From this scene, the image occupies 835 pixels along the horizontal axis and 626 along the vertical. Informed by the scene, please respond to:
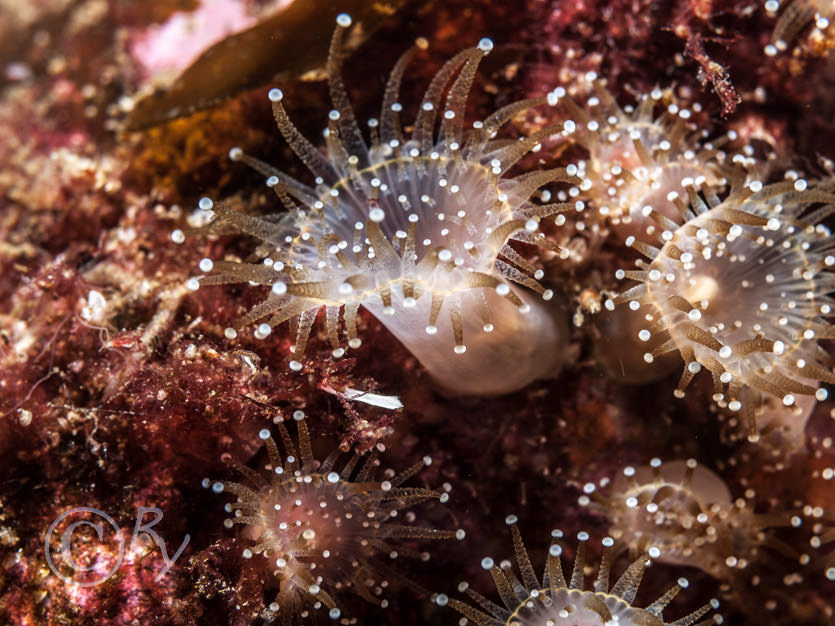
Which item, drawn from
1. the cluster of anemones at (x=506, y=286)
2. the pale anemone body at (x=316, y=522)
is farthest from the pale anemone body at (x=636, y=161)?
the pale anemone body at (x=316, y=522)

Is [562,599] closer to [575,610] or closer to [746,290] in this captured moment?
→ [575,610]

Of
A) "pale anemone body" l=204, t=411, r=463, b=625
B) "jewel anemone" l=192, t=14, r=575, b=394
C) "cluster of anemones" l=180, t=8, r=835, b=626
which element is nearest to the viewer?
"jewel anemone" l=192, t=14, r=575, b=394

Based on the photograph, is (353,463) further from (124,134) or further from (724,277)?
(124,134)

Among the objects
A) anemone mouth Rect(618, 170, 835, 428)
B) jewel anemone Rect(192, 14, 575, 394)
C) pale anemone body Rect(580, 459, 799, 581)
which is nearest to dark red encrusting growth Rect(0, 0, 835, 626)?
pale anemone body Rect(580, 459, 799, 581)

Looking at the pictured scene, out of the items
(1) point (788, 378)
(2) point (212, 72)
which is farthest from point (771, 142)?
(2) point (212, 72)

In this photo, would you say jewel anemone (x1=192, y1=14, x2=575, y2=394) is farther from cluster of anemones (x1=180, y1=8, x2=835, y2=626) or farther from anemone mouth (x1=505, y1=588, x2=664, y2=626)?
anemone mouth (x1=505, y1=588, x2=664, y2=626)

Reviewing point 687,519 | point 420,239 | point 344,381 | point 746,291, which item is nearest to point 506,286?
point 420,239
